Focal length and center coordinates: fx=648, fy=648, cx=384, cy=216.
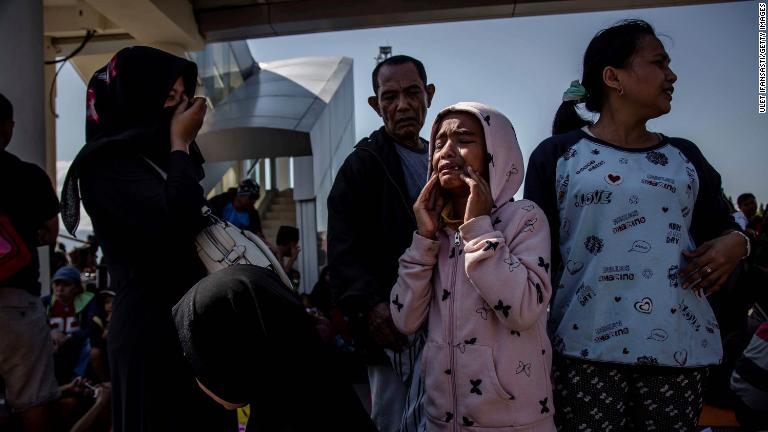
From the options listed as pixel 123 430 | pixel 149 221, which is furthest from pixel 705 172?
pixel 123 430

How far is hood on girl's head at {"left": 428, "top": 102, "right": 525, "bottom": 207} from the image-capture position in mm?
2051

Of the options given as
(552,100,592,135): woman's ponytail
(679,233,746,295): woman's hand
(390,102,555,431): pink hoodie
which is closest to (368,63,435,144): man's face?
(552,100,592,135): woman's ponytail

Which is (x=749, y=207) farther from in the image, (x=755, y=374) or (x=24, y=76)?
(x=24, y=76)

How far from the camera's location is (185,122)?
7.30ft

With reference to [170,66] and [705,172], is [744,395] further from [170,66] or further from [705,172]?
[170,66]

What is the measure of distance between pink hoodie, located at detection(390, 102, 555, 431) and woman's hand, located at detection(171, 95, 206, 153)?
85 cm

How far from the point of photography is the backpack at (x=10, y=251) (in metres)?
2.93

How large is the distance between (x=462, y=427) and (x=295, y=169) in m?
11.5

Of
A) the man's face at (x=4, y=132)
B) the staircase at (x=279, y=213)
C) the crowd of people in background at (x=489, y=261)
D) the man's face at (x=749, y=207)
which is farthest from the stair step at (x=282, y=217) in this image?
the crowd of people in background at (x=489, y=261)

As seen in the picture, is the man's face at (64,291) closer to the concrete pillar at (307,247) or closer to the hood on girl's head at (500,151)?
the hood on girl's head at (500,151)

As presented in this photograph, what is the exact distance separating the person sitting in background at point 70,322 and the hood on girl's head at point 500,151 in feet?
14.0

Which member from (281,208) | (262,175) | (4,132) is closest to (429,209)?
(4,132)

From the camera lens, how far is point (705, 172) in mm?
2240

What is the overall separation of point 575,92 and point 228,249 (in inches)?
55.7
